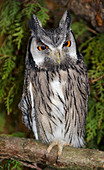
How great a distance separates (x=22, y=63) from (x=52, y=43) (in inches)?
31.3

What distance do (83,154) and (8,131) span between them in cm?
119

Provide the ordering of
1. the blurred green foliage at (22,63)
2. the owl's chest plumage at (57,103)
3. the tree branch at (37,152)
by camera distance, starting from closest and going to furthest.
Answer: the tree branch at (37,152)
the owl's chest plumage at (57,103)
the blurred green foliage at (22,63)

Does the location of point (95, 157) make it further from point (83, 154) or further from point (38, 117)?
point (38, 117)

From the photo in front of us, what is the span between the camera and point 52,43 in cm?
134

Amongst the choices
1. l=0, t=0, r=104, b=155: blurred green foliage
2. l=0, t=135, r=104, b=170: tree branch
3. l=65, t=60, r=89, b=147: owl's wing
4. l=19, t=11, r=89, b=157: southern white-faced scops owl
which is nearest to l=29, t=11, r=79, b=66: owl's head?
l=19, t=11, r=89, b=157: southern white-faced scops owl

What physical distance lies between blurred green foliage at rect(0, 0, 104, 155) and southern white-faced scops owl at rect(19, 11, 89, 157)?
0.83 feet

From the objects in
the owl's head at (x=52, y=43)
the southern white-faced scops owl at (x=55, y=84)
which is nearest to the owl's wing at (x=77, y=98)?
the southern white-faced scops owl at (x=55, y=84)

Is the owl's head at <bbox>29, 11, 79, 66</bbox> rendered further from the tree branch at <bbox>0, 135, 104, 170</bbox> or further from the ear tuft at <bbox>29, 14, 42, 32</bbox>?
the tree branch at <bbox>0, 135, 104, 170</bbox>

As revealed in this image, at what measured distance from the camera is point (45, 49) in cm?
140

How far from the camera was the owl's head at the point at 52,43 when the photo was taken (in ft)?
4.44

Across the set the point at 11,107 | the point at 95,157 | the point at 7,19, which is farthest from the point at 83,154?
the point at 7,19

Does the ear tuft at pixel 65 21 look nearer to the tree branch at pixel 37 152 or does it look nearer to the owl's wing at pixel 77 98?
the owl's wing at pixel 77 98

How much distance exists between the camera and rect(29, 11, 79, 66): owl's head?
1.35 m

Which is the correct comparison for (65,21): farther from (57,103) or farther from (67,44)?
(57,103)
